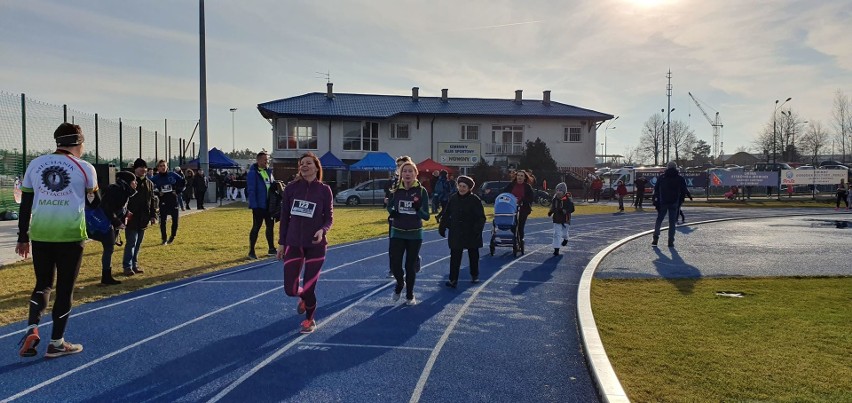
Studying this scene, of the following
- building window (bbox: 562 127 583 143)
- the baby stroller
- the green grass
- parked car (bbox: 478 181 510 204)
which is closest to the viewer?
the green grass

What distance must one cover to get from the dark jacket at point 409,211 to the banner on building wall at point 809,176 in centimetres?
3729

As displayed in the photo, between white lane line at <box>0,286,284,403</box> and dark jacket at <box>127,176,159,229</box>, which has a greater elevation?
dark jacket at <box>127,176,159,229</box>

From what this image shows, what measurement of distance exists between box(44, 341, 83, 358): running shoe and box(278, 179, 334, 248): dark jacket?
2116 millimetres

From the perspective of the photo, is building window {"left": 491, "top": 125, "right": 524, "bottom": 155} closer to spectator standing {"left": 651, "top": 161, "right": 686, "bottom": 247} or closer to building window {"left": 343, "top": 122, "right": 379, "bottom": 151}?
building window {"left": 343, "top": 122, "right": 379, "bottom": 151}

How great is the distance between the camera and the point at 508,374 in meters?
4.96

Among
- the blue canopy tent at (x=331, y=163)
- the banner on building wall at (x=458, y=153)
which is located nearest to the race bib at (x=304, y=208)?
the blue canopy tent at (x=331, y=163)

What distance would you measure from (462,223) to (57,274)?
5221 millimetres

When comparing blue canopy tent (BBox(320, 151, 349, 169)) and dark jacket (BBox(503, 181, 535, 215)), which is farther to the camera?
blue canopy tent (BBox(320, 151, 349, 169))

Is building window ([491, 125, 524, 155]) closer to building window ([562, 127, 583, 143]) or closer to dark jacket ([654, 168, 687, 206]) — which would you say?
building window ([562, 127, 583, 143])

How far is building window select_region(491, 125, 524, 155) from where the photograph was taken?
47719 mm

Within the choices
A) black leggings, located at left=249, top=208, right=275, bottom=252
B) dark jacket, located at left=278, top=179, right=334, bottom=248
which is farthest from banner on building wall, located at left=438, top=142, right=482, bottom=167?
dark jacket, located at left=278, top=179, right=334, bottom=248

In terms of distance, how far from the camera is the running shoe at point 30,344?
5.20 m

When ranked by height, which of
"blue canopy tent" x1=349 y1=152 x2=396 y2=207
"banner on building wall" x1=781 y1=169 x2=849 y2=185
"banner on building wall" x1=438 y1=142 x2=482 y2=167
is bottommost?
"banner on building wall" x1=781 y1=169 x2=849 y2=185

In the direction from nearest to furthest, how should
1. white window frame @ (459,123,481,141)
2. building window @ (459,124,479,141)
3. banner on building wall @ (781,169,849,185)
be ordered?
banner on building wall @ (781,169,849,185), white window frame @ (459,123,481,141), building window @ (459,124,479,141)
